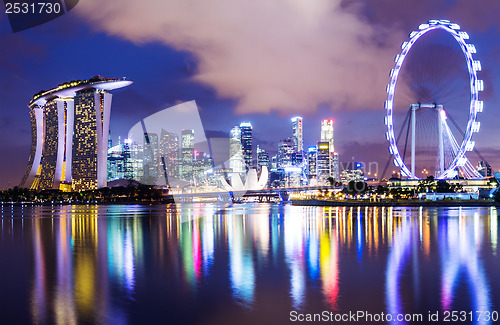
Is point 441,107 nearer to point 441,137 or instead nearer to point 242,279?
point 441,137

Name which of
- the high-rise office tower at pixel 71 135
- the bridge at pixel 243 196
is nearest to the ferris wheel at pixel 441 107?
the bridge at pixel 243 196

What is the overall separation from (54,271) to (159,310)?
7480mm

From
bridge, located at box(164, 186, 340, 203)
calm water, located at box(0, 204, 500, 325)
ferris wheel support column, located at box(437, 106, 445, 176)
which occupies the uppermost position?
A: ferris wheel support column, located at box(437, 106, 445, 176)

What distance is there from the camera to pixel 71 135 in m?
152

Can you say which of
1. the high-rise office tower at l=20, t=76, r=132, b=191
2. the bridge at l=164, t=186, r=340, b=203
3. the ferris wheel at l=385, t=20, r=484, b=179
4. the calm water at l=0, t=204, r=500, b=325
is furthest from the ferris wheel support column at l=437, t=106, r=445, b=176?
the high-rise office tower at l=20, t=76, r=132, b=191

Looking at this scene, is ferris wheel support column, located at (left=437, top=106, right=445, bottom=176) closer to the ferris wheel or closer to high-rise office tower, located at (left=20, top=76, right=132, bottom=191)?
the ferris wheel

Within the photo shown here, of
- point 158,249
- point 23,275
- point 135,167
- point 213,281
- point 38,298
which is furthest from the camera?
point 135,167

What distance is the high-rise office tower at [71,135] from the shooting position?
14500cm

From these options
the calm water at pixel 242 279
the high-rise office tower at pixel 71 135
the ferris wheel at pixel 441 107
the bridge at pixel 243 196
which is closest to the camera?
the calm water at pixel 242 279

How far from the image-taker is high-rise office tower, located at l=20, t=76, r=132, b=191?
145000 mm

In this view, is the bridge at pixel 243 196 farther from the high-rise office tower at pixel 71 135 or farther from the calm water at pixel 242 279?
the calm water at pixel 242 279

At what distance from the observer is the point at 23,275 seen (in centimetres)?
1736

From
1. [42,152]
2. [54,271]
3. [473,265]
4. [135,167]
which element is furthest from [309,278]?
[135,167]

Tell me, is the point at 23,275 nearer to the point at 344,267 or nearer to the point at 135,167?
the point at 344,267
